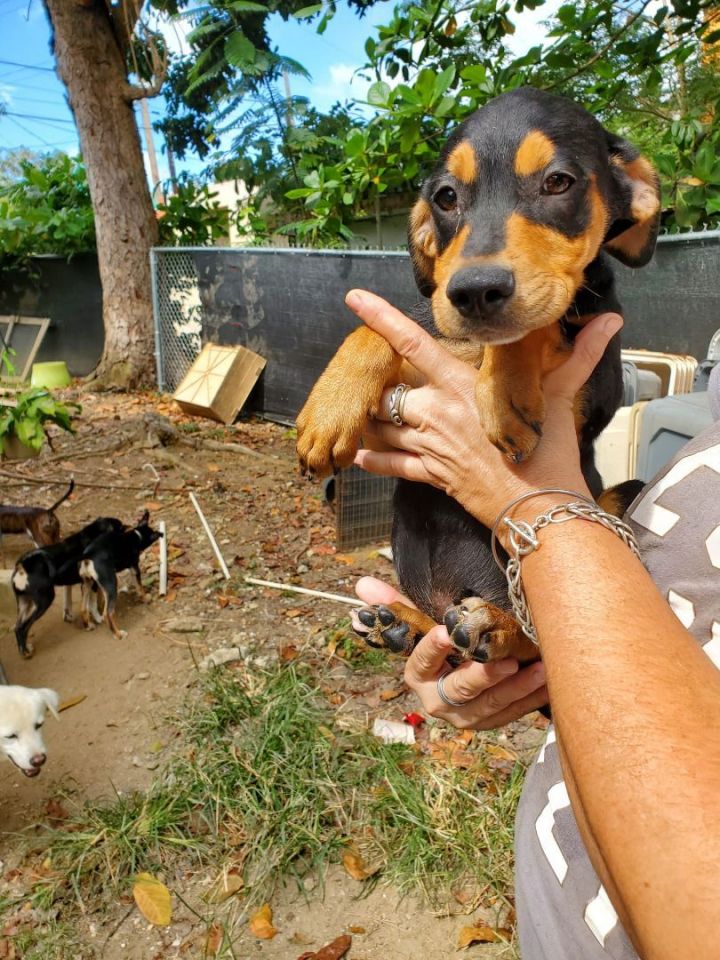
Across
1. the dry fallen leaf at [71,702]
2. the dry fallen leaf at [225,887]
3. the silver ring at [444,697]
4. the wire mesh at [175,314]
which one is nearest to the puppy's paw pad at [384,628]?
the silver ring at [444,697]

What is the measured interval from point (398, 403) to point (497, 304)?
13.9 inches

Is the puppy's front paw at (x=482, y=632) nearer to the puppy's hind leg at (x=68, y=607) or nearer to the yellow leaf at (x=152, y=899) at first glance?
the yellow leaf at (x=152, y=899)

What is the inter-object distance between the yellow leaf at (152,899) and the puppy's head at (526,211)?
2319 mm

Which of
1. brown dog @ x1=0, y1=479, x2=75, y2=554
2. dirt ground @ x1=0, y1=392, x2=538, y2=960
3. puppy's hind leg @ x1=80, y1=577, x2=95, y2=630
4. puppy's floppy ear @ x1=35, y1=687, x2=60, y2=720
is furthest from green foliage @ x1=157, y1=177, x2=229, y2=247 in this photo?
puppy's floppy ear @ x1=35, y1=687, x2=60, y2=720

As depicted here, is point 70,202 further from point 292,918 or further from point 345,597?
point 292,918

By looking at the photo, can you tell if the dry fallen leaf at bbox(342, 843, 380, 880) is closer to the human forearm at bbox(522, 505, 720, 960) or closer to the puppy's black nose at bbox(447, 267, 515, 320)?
the human forearm at bbox(522, 505, 720, 960)

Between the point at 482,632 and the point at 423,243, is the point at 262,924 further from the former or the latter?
the point at 423,243

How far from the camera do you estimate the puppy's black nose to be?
4.53 ft

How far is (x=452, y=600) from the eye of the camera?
1.97 m

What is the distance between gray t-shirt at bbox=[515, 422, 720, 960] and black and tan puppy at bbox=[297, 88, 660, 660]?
12.5 inches

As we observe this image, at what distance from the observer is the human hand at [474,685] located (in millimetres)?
1791

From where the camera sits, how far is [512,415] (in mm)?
1447

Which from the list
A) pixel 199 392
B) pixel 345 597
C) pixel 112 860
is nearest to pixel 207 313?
pixel 199 392

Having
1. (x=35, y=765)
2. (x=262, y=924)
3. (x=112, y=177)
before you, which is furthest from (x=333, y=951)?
(x=112, y=177)
